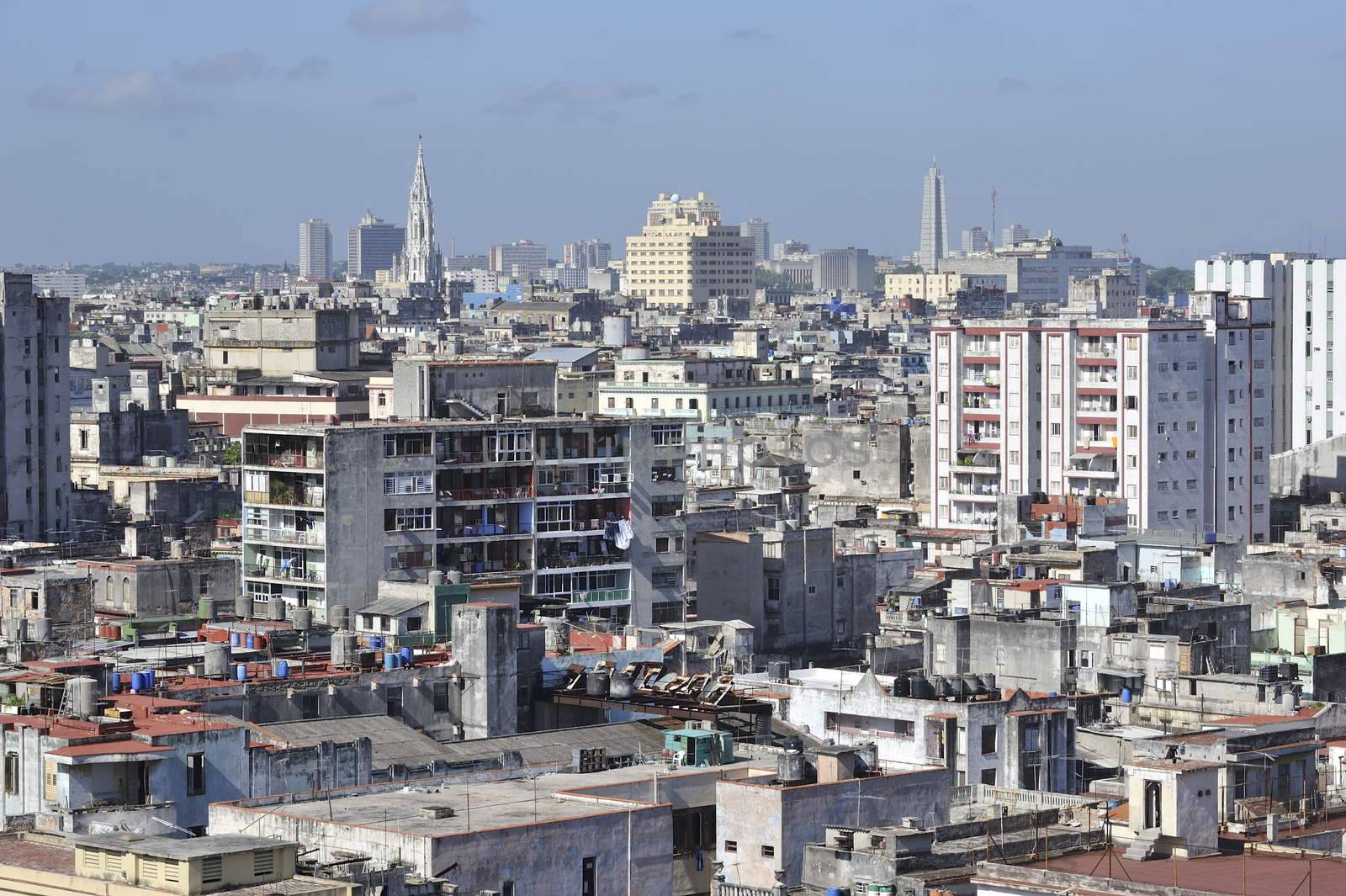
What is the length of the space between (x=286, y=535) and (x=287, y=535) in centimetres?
2

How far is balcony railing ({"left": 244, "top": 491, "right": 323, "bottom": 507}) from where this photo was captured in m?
73.4

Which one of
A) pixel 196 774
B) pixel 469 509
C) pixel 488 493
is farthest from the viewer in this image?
pixel 488 493

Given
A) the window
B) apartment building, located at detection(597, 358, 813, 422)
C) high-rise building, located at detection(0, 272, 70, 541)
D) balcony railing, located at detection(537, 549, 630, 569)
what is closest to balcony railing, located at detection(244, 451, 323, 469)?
balcony railing, located at detection(537, 549, 630, 569)

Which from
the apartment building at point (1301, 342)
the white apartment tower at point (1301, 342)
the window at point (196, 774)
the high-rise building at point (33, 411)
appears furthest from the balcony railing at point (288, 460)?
the apartment building at point (1301, 342)

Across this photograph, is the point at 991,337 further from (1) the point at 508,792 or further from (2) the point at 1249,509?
(1) the point at 508,792

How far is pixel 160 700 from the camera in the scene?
160 feet

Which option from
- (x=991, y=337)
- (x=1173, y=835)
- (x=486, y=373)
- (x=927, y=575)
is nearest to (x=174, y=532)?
(x=486, y=373)

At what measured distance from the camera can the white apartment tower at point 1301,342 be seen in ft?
458

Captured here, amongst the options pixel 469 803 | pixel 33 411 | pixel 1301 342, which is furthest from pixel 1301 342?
pixel 469 803

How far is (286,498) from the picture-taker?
7438cm

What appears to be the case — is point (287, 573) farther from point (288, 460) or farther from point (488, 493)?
point (488, 493)

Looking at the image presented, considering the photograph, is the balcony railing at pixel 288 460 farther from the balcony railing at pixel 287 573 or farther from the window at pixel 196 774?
the window at pixel 196 774

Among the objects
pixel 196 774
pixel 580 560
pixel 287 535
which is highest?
pixel 287 535

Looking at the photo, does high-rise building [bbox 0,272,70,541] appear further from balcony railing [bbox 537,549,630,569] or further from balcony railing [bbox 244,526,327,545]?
balcony railing [bbox 537,549,630,569]
